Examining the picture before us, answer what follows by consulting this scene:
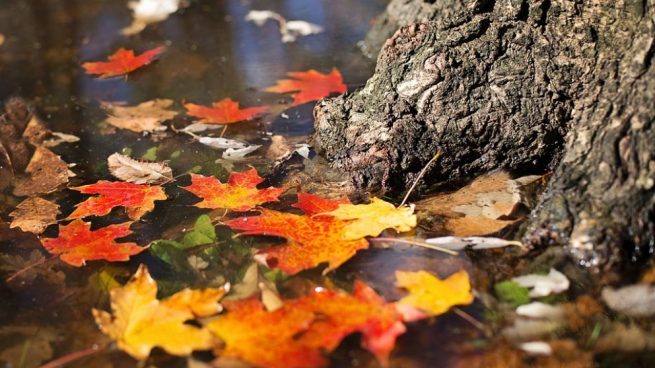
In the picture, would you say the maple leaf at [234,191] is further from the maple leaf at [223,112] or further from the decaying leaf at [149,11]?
the decaying leaf at [149,11]

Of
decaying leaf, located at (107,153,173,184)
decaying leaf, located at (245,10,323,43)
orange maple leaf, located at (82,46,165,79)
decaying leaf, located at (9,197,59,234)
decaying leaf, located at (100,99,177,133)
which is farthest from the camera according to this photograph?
decaying leaf, located at (245,10,323,43)

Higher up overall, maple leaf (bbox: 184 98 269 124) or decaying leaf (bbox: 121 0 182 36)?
decaying leaf (bbox: 121 0 182 36)

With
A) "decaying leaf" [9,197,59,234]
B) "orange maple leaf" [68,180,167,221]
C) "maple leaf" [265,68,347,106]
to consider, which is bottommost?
"decaying leaf" [9,197,59,234]

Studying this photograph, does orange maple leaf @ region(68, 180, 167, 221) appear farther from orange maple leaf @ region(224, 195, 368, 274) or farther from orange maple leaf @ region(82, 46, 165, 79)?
orange maple leaf @ region(82, 46, 165, 79)

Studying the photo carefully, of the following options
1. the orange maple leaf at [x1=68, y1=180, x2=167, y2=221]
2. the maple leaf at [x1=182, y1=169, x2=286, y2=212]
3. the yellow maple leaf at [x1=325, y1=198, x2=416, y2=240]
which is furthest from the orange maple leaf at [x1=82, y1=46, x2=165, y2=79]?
the yellow maple leaf at [x1=325, y1=198, x2=416, y2=240]

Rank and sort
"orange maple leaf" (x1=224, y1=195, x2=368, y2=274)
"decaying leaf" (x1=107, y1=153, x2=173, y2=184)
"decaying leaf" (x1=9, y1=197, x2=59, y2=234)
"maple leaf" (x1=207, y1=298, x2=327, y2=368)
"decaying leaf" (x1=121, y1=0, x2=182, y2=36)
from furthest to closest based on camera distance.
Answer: "decaying leaf" (x1=121, y1=0, x2=182, y2=36)
"decaying leaf" (x1=107, y1=153, x2=173, y2=184)
"decaying leaf" (x1=9, y1=197, x2=59, y2=234)
"orange maple leaf" (x1=224, y1=195, x2=368, y2=274)
"maple leaf" (x1=207, y1=298, x2=327, y2=368)

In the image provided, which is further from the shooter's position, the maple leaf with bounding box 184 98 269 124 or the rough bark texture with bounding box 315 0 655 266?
the maple leaf with bounding box 184 98 269 124
